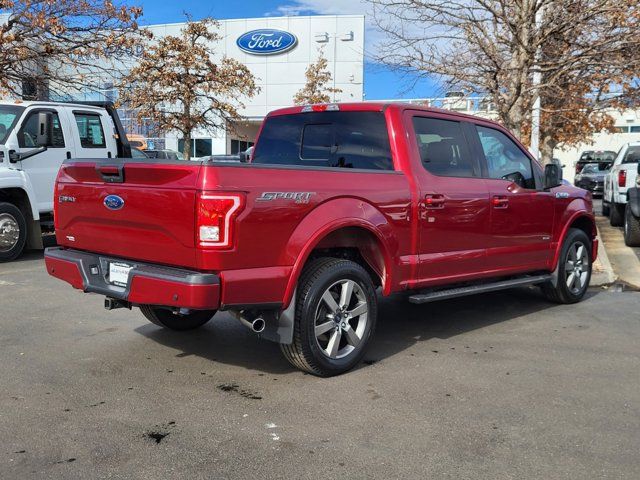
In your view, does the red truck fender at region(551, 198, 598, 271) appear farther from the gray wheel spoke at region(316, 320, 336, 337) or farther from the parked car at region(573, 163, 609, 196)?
the parked car at region(573, 163, 609, 196)

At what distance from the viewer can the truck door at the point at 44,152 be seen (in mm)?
9133

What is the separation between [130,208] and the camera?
4.10 metres

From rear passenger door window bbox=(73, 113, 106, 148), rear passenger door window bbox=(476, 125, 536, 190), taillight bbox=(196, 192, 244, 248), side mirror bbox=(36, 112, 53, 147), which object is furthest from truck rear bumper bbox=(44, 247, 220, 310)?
rear passenger door window bbox=(73, 113, 106, 148)

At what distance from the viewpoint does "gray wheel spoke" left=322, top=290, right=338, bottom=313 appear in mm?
4277

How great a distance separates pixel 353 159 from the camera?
5125 mm

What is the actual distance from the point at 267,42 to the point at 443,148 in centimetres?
3430

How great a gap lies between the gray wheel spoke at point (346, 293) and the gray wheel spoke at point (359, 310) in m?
0.09

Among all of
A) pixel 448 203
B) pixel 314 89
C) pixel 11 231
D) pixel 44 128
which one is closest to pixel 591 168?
pixel 314 89

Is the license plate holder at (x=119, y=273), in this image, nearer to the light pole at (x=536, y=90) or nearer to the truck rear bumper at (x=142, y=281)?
the truck rear bumper at (x=142, y=281)

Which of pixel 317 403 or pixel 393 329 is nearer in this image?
pixel 317 403

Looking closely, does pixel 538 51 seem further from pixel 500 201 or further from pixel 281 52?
pixel 281 52

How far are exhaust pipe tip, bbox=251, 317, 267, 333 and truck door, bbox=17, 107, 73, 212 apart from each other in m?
6.50

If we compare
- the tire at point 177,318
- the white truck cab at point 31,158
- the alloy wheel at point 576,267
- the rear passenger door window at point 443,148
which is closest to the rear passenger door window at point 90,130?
the white truck cab at point 31,158

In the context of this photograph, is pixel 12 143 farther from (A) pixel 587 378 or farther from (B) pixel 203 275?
(A) pixel 587 378
